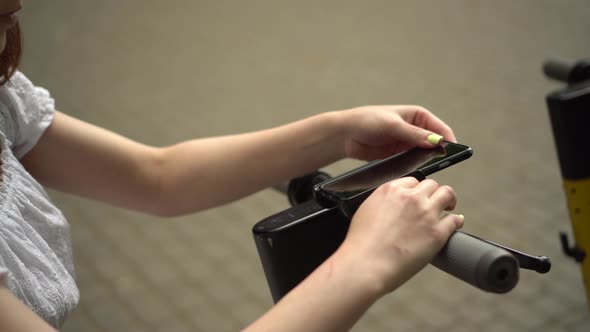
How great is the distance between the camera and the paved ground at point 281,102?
162cm

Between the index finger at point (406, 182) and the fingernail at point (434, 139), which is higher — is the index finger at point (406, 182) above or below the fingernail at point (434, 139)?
above

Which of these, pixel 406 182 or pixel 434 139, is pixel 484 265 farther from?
pixel 434 139

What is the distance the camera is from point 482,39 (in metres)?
2.42

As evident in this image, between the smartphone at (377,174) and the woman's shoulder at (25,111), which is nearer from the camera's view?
the smartphone at (377,174)

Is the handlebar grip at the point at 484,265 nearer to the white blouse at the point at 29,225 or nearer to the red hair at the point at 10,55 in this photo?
the white blouse at the point at 29,225

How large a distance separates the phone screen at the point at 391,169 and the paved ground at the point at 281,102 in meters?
0.86

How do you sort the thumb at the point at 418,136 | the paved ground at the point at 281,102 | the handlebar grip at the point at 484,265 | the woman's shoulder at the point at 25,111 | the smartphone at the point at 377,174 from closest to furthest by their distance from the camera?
1. the handlebar grip at the point at 484,265
2. the smartphone at the point at 377,174
3. the thumb at the point at 418,136
4. the woman's shoulder at the point at 25,111
5. the paved ground at the point at 281,102

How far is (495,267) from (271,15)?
95.5 inches

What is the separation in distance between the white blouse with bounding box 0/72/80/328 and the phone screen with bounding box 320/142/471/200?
34 cm

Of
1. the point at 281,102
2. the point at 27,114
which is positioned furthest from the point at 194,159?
the point at 281,102

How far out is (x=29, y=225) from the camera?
0.80 meters

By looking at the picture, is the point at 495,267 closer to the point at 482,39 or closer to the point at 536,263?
the point at 536,263

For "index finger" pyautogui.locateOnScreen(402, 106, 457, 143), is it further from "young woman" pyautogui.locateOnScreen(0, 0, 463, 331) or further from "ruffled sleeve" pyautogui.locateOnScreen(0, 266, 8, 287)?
"ruffled sleeve" pyautogui.locateOnScreen(0, 266, 8, 287)

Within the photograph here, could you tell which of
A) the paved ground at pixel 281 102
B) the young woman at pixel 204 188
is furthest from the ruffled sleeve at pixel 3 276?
the paved ground at pixel 281 102
